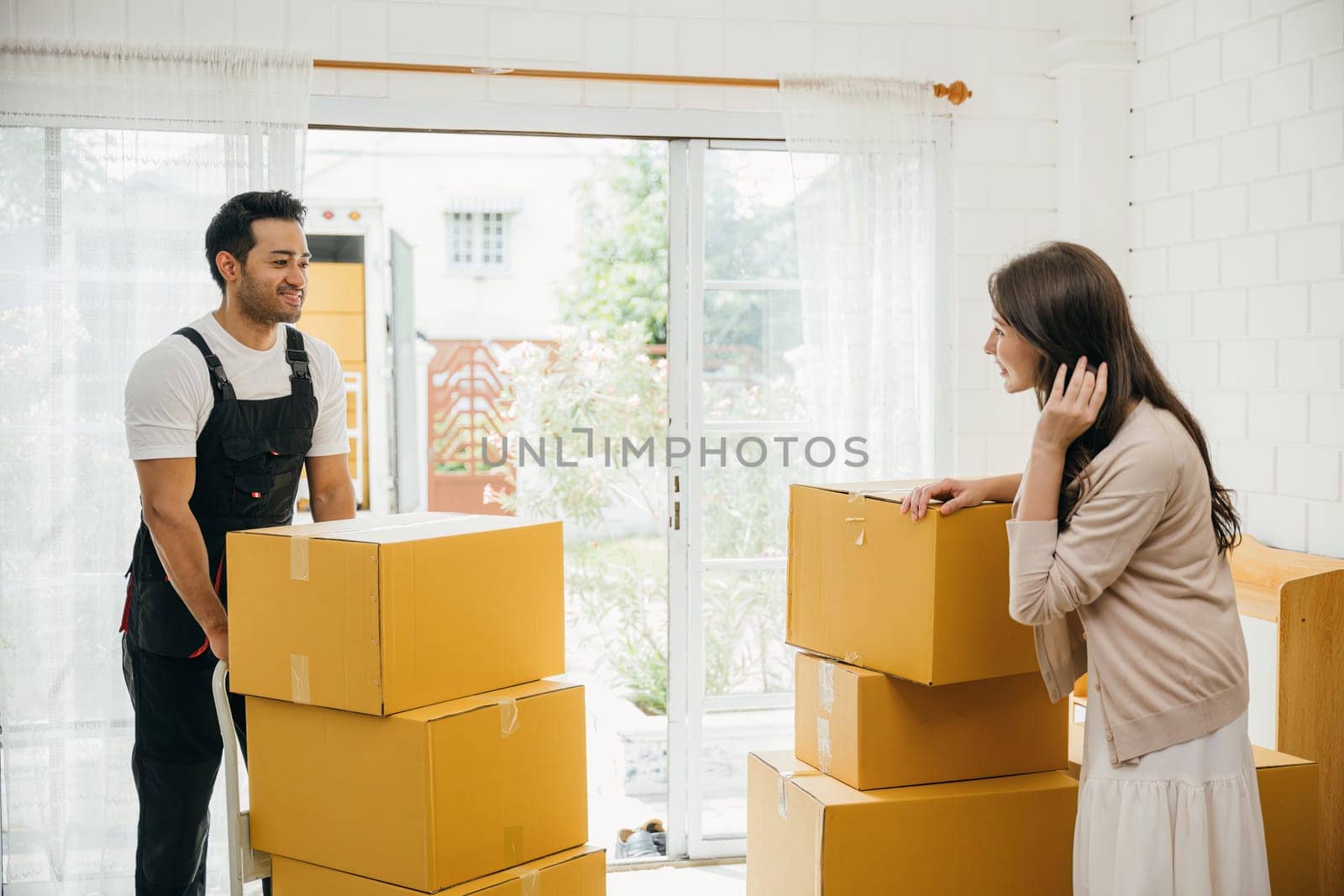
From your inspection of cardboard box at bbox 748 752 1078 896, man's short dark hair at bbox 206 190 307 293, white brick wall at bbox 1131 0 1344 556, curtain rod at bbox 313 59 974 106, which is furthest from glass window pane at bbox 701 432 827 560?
man's short dark hair at bbox 206 190 307 293

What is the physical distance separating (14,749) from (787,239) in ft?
8.47

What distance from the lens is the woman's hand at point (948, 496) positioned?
6.07 ft

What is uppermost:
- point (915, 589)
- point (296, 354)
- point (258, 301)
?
point (258, 301)

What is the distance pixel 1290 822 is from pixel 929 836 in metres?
0.77

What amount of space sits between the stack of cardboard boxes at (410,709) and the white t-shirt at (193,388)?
1.08 ft

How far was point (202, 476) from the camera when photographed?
2.13 meters

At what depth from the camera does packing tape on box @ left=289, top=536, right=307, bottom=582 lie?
5.76 ft

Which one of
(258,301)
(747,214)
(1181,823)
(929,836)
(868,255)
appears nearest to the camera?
(1181,823)

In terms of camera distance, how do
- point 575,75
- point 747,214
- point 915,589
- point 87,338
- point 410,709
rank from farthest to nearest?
point 747,214
point 575,75
point 87,338
point 915,589
point 410,709

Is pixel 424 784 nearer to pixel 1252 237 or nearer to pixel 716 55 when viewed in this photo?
pixel 716 55

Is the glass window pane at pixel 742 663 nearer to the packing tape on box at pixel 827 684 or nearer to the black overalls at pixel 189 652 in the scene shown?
the packing tape on box at pixel 827 684

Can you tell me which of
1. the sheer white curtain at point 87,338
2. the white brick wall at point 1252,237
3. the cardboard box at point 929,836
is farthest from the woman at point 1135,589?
the sheer white curtain at point 87,338

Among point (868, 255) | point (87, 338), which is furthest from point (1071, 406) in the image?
point (87, 338)

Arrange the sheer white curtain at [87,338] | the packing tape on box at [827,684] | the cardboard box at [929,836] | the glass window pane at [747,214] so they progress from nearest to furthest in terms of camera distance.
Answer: the cardboard box at [929,836] < the packing tape on box at [827,684] < the sheer white curtain at [87,338] < the glass window pane at [747,214]
